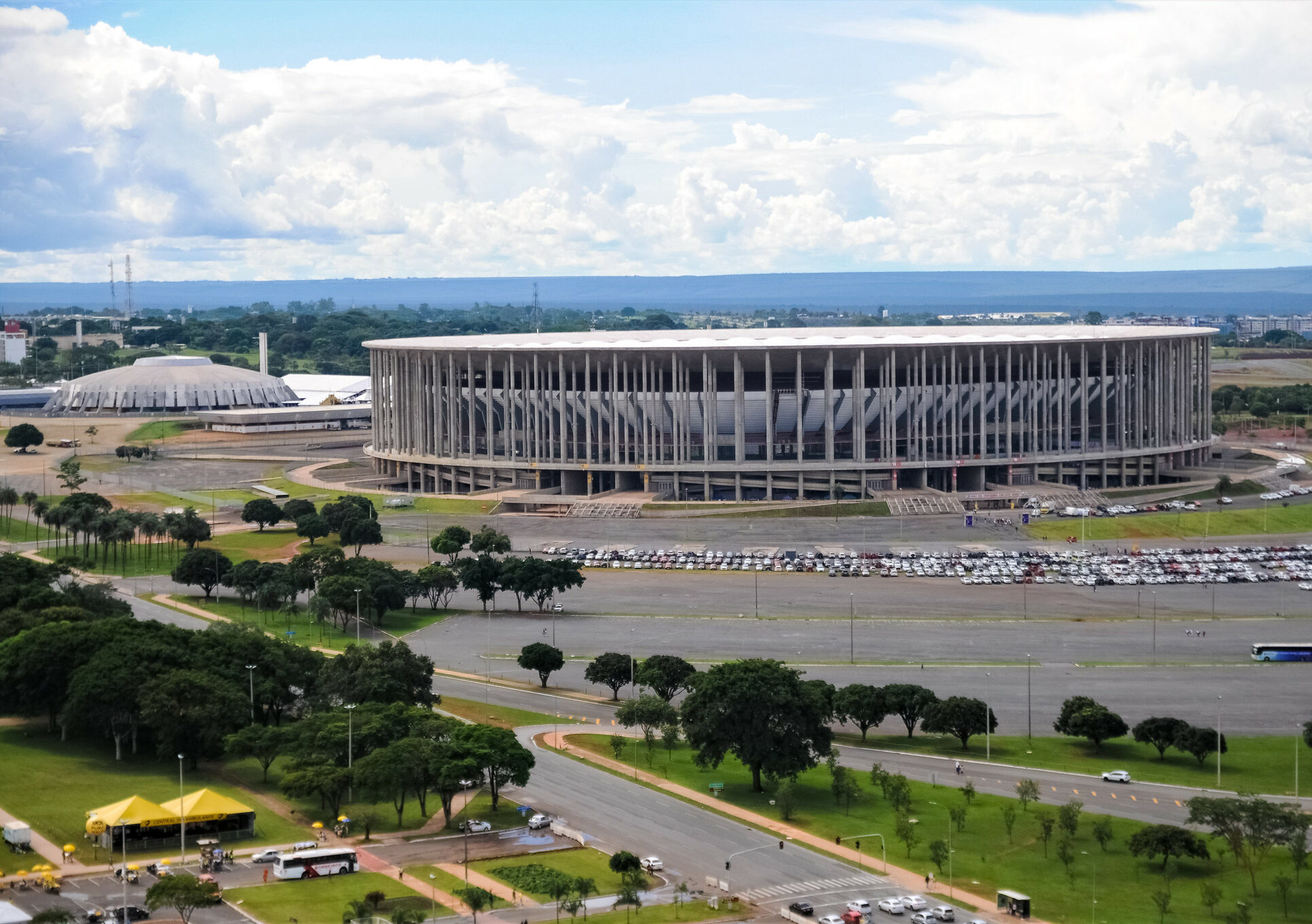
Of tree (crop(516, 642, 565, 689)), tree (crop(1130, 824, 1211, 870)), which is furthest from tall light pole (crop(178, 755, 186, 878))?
tree (crop(1130, 824, 1211, 870))

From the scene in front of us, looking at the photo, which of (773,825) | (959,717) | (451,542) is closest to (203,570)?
(451,542)

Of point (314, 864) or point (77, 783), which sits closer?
point (314, 864)

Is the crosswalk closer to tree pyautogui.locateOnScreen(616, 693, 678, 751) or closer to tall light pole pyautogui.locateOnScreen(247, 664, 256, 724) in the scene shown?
tree pyautogui.locateOnScreen(616, 693, 678, 751)

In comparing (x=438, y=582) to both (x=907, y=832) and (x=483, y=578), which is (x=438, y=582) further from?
(x=907, y=832)

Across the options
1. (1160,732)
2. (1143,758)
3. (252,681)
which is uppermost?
(252,681)

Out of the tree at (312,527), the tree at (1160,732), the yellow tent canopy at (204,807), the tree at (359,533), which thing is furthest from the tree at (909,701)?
the tree at (312,527)

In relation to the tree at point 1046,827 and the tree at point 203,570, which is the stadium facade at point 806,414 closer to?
the tree at point 203,570
